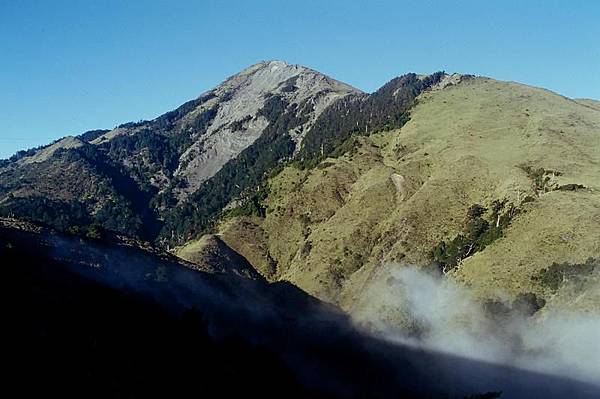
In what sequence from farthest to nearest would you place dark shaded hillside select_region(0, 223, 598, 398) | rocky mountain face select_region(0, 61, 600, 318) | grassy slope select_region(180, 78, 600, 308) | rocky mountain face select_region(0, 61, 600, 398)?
grassy slope select_region(180, 78, 600, 308) → rocky mountain face select_region(0, 61, 600, 318) → rocky mountain face select_region(0, 61, 600, 398) → dark shaded hillside select_region(0, 223, 598, 398)

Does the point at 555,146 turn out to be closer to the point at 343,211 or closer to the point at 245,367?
the point at 343,211

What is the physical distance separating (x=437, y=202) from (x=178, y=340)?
94.1 metres

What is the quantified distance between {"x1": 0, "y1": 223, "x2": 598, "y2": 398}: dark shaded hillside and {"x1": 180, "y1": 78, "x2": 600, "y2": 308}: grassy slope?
17.4m

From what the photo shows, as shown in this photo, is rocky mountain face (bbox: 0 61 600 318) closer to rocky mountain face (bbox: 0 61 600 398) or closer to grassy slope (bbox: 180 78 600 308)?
grassy slope (bbox: 180 78 600 308)

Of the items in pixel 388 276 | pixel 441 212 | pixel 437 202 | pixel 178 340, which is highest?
pixel 437 202

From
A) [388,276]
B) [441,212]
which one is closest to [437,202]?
[441,212]

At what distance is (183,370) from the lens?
167ft

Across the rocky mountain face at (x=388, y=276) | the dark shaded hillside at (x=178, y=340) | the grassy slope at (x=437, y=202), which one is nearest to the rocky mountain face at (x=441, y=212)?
the grassy slope at (x=437, y=202)

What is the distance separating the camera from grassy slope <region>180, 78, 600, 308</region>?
11106cm

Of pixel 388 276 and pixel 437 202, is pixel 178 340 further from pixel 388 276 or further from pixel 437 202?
pixel 437 202

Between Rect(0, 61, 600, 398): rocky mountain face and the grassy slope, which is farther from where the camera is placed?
the grassy slope

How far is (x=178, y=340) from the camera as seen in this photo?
58.2 m

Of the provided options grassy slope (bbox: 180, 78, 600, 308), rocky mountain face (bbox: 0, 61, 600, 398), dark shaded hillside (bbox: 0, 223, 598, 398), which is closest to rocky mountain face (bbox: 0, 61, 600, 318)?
grassy slope (bbox: 180, 78, 600, 308)

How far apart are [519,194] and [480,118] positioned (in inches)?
2624
